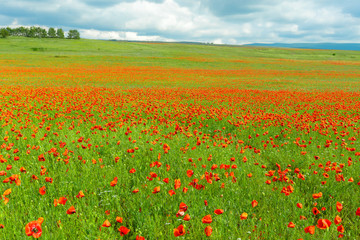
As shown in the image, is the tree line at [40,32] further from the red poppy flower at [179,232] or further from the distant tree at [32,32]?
the red poppy flower at [179,232]

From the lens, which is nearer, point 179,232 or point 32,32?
point 179,232

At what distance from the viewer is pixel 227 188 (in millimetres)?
3408

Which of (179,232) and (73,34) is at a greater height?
(73,34)

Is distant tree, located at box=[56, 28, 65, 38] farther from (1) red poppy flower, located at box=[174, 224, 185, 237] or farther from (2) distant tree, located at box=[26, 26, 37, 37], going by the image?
(1) red poppy flower, located at box=[174, 224, 185, 237]

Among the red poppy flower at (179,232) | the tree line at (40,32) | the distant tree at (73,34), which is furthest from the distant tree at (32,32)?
the red poppy flower at (179,232)

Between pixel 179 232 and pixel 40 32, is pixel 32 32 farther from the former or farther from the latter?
pixel 179 232

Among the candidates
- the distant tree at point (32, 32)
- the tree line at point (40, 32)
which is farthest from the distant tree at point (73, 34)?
the distant tree at point (32, 32)

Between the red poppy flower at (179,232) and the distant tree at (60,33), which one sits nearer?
the red poppy flower at (179,232)

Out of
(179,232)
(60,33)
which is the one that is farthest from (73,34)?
(179,232)

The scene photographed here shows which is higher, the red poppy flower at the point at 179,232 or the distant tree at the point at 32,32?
the distant tree at the point at 32,32

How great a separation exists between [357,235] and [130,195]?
2.82 m

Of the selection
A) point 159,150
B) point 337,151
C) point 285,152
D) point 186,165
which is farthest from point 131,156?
point 337,151

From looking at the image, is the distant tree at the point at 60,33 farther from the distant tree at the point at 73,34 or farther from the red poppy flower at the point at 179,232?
the red poppy flower at the point at 179,232

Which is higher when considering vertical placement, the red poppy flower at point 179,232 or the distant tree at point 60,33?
the distant tree at point 60,33
